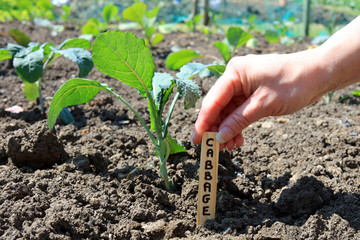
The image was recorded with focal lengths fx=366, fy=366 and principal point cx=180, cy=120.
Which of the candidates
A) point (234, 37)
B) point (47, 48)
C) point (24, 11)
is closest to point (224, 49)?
point (234, 37)

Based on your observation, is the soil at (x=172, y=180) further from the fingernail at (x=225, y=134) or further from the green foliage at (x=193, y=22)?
the green foliage at (x=193, y=22)

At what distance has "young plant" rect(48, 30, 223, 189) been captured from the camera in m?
1.50

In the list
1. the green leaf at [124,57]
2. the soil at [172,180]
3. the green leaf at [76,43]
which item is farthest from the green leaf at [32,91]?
the green leaf at [124,57]

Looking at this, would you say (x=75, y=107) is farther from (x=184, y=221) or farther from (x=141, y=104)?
(x=184, y=221)

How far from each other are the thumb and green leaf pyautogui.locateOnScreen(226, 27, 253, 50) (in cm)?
187

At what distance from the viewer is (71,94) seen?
1.74m

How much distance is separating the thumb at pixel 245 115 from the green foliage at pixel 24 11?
5.01 meters

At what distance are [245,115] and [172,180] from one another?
569 millimetres

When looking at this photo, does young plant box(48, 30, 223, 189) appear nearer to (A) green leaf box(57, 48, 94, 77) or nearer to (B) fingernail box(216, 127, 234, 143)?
(B) fingernail box(216, 127, 234, 143)

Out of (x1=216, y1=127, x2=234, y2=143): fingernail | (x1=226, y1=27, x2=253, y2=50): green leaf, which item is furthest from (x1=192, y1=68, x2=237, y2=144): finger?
(x1=226, y1=27, x2=253, y2=50): green leaf

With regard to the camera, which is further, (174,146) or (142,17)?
(142,17)

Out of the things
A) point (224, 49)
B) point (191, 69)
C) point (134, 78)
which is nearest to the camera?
point (134, 78)

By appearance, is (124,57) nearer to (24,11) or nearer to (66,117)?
(66,117)

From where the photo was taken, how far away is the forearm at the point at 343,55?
1.32 meters
